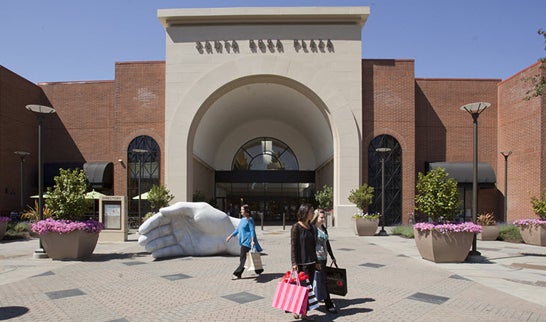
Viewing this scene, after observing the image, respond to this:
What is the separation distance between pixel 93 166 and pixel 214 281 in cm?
2126

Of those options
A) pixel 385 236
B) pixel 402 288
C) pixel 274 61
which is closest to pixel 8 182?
pixel 274 61

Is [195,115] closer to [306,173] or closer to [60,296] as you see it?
[306,173]

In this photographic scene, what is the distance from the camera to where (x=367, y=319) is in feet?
21.3

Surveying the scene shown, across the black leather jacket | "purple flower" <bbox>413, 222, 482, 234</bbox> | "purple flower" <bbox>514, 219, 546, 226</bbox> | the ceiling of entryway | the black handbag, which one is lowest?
"purple flower" <bbox>514, 219, 546, 226</bbox>

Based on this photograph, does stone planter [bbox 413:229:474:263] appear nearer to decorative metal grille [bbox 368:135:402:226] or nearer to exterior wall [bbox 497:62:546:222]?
exterior wall [bbox 497:62:546:222]

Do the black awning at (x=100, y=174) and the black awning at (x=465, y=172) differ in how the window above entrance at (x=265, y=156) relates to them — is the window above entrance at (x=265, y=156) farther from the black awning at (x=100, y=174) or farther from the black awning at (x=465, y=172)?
the black awning at (x=465, y=172)

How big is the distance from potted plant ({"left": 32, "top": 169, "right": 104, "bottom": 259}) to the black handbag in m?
8.93

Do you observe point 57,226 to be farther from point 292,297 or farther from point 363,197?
point 363,197

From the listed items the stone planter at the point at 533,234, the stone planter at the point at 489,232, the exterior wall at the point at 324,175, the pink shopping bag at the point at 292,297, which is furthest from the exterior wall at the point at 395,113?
the pink shopping bag at the point at 292,297

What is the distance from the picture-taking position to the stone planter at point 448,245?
1175 centimetres

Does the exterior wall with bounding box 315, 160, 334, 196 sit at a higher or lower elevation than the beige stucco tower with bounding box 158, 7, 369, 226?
lower

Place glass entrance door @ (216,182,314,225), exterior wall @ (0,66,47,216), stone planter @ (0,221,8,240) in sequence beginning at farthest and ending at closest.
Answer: glass entrance door @ (216,182,314,225) < exterior wall @ (0,66,47,216) < stone planter @ (0,221,8,240)

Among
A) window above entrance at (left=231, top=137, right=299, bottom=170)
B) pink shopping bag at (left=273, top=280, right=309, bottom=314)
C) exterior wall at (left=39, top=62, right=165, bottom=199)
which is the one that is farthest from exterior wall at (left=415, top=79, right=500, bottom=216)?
pink shopping bag at (left=273, top=280, right=309, bottom=314)

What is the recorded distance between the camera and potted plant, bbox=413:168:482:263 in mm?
11750
